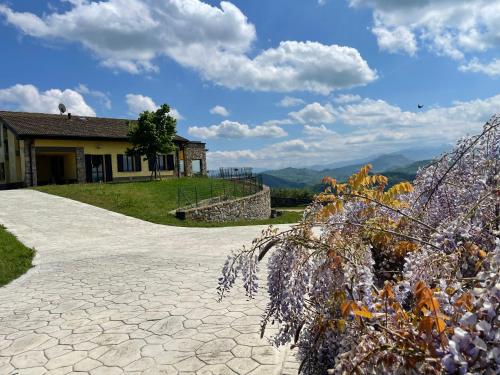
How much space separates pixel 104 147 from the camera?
31344 millimetres

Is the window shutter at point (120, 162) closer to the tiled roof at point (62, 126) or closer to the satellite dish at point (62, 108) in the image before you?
the tiled roof at point (62, 126)

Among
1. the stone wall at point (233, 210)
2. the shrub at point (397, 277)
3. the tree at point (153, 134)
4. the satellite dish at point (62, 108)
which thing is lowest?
the stone wall at point (233, 210)

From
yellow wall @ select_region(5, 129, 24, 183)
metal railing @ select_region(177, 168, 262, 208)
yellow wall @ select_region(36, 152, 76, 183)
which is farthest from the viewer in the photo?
yellow wall @ select_region(36, 152, 76, 183)

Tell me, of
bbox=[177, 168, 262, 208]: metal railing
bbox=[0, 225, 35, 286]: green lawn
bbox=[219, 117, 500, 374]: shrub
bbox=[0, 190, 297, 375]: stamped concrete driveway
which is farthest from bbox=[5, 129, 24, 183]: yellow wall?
bbox=[219, 117, 500, 374]: shrub

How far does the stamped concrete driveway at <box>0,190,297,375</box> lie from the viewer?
413cm

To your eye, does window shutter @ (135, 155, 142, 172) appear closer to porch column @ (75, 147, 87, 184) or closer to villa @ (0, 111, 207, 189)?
villa @ (0, 111, 207, 189)

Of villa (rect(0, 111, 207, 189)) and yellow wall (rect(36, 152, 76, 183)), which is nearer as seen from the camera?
villa (rect(0, 111, 207, 189))

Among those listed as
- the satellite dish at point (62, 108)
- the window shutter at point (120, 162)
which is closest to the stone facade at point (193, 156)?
the window shutter at point (120, 162)

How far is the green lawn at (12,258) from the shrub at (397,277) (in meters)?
7.81

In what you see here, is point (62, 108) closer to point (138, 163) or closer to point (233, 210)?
point (138, 163)

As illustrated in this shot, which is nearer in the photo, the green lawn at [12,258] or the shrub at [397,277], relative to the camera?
the shrub at [397,277]

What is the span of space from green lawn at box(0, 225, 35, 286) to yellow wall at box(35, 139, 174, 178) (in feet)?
56.9

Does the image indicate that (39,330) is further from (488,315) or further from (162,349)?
(488,315)

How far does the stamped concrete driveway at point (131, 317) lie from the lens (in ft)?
13.5
